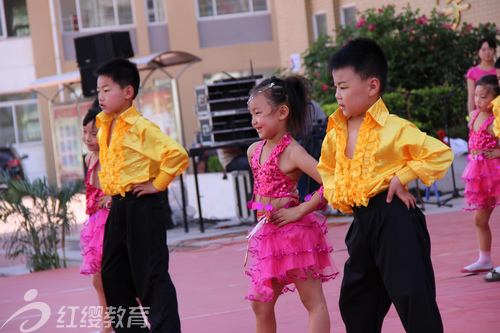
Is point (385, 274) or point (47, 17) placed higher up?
point (47, 17)

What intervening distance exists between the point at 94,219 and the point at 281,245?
1.79m

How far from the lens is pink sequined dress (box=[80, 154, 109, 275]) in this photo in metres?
4.51

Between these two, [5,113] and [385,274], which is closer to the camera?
[385,274]

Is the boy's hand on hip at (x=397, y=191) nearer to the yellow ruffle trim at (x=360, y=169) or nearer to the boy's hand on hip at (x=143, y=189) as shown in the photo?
the yellow ruffle trim at (x=360, y=169)

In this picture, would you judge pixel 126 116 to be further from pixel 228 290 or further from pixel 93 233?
pixel 228 290

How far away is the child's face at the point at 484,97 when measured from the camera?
17.3ft

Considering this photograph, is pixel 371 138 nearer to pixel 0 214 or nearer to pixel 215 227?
pixel 0 214

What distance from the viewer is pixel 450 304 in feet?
14.6

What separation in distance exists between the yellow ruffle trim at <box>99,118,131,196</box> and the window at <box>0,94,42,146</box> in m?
24.0

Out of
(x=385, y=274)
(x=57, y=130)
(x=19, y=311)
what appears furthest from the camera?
(x=57, y=130)

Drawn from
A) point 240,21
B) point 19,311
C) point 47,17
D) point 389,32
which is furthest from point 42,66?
point 19,311

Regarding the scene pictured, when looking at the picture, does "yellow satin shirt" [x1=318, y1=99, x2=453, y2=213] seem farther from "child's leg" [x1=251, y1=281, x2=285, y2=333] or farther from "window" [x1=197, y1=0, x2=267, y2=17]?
"window" [x1=197, y1=0, x2=267, y2=17]

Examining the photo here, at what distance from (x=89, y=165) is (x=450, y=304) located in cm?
261

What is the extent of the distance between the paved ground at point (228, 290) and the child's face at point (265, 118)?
54.4 inches
